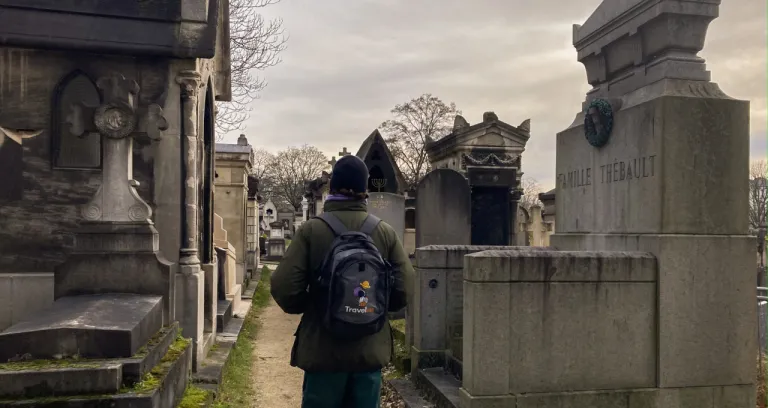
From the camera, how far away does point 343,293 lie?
291cm

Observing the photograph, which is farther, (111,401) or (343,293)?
(111,401)

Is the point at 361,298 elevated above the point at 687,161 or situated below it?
below

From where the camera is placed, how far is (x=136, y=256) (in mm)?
5109

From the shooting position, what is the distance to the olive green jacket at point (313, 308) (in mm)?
3066

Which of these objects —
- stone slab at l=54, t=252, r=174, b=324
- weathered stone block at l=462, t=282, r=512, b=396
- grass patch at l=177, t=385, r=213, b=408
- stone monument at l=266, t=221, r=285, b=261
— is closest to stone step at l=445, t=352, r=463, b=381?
weathered stone block at l=462, t=282, r=512, b=396

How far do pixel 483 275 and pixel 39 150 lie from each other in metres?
4.93

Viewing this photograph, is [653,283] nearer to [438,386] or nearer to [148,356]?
[438,386]

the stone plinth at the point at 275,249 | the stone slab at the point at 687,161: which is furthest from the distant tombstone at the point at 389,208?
the stone plinth at the point at 275,249

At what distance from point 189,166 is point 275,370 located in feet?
10.7

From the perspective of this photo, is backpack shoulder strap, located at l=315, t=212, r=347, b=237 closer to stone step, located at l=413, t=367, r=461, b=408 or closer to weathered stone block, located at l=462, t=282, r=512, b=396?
weathered stone block, located at l=462, t=282, r=512, b=396

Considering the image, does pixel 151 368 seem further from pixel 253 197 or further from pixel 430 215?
pixel 253 197

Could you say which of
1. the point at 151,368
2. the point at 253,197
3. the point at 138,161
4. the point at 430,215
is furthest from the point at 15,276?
the point at 253,197

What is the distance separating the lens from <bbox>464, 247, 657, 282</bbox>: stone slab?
4133 mm

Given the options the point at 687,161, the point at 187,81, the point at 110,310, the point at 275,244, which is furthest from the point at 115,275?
the point at 275,244
